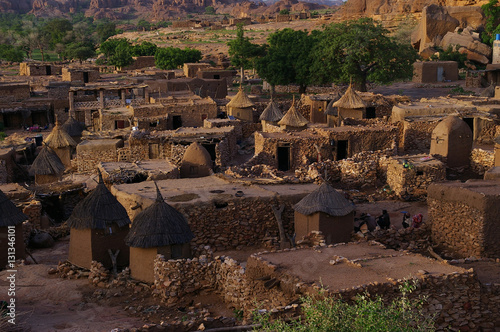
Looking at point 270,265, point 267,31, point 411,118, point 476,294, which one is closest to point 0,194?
point 270,265

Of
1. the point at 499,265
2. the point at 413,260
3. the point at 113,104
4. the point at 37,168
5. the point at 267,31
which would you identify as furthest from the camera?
the point at 267,31

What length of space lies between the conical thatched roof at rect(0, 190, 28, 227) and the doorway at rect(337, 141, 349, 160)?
11625 mm

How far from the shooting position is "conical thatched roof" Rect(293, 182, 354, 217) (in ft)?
45.8

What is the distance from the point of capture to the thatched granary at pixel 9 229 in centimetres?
1410

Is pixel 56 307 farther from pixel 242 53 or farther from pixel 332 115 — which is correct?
pixel 242 53

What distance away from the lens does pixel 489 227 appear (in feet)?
43.6

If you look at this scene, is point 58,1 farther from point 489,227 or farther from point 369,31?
point 489,227

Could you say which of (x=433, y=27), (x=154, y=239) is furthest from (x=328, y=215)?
(x=433, y=27)

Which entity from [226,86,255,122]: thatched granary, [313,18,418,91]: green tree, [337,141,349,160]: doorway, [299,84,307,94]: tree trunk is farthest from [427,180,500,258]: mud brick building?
[299,84,307,94]: tree trunk

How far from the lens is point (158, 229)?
41.1 ft

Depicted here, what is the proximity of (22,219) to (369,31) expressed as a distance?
2658cm

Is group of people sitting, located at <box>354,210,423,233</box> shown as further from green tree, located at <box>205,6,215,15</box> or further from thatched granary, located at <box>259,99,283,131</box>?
green tree, located at <box>205,6,215,15</box>

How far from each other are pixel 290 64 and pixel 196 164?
22.9 meters

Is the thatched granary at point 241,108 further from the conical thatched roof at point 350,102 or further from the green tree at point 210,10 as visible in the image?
the green tree at point 210,10
